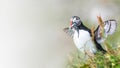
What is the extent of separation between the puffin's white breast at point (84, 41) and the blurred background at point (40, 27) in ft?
1.02

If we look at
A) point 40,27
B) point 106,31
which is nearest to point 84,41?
point 106,31

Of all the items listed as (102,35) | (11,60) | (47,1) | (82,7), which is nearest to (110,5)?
(82,7)

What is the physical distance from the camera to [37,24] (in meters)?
2.03

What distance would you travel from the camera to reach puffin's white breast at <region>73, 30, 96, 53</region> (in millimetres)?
1566

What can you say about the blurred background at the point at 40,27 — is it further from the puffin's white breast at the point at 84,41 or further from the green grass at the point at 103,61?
the green grass at the point at 103,61

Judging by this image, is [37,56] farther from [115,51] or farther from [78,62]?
[115,51]

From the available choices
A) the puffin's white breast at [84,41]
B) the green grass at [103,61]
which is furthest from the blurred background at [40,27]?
the green grass at [103,61]

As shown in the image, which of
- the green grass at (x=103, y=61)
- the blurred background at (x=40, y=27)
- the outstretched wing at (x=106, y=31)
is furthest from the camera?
the blurred background at (x=40, y=27)

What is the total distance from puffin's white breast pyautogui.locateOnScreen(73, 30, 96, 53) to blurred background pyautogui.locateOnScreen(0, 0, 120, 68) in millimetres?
312

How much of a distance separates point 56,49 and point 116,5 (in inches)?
18.5

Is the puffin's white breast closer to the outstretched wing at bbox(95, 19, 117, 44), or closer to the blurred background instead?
the outstretched wing at bbox(95, 19, 117, 44)

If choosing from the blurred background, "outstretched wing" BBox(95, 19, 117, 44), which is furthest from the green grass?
the blurred background

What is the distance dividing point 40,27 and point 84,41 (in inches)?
20.2

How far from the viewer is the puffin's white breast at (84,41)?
1566mm
